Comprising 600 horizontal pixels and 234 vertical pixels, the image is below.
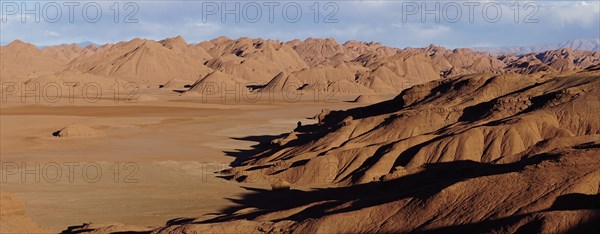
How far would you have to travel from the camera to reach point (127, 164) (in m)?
35.9

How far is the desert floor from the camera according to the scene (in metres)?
24.4

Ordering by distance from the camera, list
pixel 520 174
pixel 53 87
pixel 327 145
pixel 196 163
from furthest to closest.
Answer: pixel 53 87, pixel 196 163, pixel 327 145, pixel 520 174

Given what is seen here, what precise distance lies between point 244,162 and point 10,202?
60.0ft

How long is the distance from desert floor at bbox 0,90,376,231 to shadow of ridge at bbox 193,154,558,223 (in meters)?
1.65

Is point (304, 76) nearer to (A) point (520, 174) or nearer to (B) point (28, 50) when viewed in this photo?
(B) point (28, 50)

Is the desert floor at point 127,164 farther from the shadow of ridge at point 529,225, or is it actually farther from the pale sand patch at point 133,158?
the shadow of ridge at point 529,225

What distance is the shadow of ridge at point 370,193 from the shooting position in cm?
1730

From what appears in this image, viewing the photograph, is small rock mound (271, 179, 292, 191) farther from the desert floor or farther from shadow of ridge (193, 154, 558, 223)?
the desert floor

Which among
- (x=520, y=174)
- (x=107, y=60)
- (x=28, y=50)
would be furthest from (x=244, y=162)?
(x=28, y=50)

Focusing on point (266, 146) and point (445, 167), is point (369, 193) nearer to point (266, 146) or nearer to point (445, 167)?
point (445, 167)

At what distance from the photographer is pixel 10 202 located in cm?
1833

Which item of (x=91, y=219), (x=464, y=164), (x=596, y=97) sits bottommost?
(x=91, y=219)

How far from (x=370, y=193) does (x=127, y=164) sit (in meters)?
17.1

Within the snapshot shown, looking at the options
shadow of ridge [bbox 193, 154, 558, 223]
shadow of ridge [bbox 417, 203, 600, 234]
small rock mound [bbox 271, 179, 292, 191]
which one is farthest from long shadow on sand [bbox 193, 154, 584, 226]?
shadow of ridge [bbox 417, 203, 600, 234]
